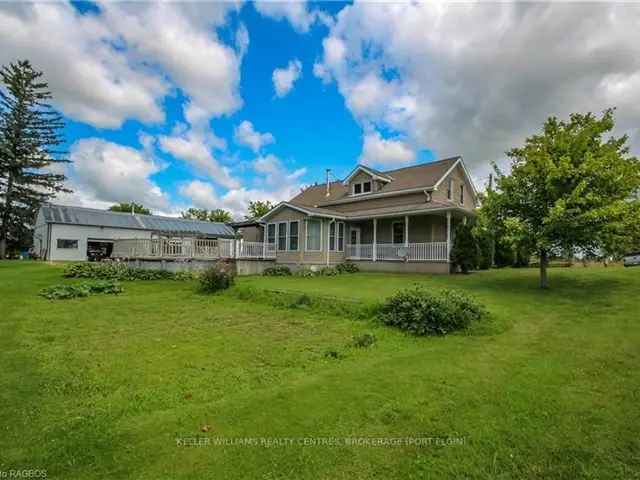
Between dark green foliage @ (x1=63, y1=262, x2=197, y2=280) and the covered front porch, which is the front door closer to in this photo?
the covered front porch

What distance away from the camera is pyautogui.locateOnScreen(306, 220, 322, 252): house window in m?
19.3

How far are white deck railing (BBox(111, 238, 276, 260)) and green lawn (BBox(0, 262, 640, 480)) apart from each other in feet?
30.5

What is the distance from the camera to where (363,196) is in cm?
2234

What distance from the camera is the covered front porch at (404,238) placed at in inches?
688

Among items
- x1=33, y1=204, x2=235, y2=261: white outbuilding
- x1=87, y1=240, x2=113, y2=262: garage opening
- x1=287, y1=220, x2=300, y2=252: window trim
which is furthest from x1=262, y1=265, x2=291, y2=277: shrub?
x1=87, y1=240, x2=113, y2=262: garage opening

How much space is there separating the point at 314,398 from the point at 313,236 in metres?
15.8

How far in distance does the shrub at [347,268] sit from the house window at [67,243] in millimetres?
24848

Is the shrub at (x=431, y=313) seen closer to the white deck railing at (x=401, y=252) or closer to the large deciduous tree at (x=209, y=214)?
the white deck railing at (x=401, y=252)

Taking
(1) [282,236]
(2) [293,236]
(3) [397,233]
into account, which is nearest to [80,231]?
(1) [282,236]

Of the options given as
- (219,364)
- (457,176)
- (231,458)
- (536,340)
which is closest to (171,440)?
(231,458)

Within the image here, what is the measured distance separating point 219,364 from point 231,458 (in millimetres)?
2369

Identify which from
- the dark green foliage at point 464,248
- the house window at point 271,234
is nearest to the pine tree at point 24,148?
the house window at point 271,234

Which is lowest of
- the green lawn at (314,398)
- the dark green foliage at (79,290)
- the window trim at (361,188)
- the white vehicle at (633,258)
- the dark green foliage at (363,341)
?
the green lawn at (314,398)

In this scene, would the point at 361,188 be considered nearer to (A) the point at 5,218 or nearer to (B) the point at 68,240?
(B) the point at 68,240
